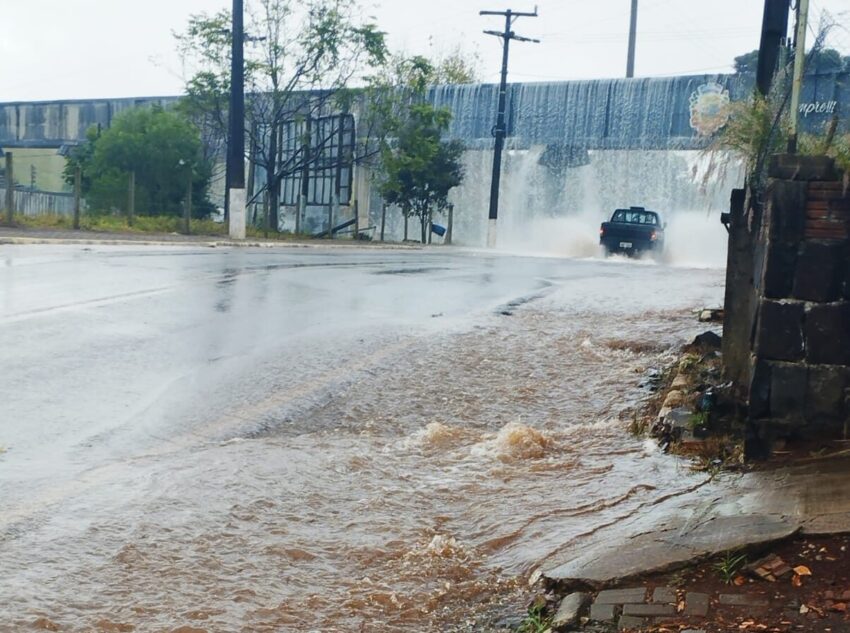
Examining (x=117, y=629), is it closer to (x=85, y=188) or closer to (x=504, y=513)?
(x=504, y=513)

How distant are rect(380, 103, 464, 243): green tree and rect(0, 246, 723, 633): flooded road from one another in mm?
29929

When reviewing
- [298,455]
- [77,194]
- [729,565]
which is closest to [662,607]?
[729,565]

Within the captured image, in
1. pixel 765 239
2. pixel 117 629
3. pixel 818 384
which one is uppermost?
pixel 765 239

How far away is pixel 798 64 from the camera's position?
649 cm

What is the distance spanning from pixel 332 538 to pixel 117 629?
50.3 inches

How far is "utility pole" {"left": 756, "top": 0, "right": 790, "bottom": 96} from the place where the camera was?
10648mm

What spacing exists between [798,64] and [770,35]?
14.9 feet

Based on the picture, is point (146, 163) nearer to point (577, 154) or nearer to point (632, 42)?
point (577, 154)

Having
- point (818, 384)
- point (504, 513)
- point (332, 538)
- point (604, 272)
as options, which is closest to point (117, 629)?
point (332, 538)

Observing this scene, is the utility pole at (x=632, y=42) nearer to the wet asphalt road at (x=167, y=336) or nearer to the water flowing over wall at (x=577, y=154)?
the water flowing over wall at (x=577, y=154)

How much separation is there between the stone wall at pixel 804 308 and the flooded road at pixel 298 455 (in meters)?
0.65

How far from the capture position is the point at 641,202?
148 ft

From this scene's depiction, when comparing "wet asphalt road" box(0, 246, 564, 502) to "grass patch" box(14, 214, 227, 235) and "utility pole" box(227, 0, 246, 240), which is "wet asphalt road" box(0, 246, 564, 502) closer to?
"grass patch" box(14, 214, 227, 235)

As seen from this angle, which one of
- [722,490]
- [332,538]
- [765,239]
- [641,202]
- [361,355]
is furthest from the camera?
[641,202]
